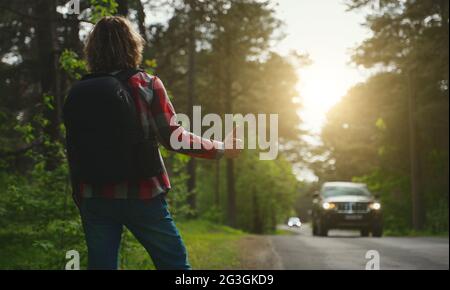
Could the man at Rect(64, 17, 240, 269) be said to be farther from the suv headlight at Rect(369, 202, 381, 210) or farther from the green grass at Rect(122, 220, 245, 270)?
the suv headlight at Rect(369, 202, 381, 210)

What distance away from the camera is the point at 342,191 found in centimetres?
2131

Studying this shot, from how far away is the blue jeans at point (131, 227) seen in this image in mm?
3146

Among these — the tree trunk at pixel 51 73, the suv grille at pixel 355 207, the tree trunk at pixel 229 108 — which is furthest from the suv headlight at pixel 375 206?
the tree trunk at pixel 51 73

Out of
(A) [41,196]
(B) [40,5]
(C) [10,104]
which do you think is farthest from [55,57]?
(A) [41,196]

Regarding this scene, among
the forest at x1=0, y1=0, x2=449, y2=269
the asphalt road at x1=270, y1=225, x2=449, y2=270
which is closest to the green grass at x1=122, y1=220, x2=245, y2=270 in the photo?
the forest at x1=0, y1=0, x2=449, y2=269

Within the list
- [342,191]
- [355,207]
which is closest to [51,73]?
[355,207]

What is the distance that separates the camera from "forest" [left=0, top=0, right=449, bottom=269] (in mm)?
8156

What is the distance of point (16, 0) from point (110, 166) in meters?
10.3

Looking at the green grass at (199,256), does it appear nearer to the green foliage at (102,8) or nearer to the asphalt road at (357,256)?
the asphalt road at (357,256)

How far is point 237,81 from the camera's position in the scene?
3088 cm

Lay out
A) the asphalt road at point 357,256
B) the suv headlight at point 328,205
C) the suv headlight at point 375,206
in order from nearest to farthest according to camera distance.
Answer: the asphalt road at point 357,256 → the suv headlight at point 328,205 → the suv headlight at point 375,206

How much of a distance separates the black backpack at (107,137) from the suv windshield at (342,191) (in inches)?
698

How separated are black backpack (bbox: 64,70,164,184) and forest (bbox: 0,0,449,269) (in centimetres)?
378
